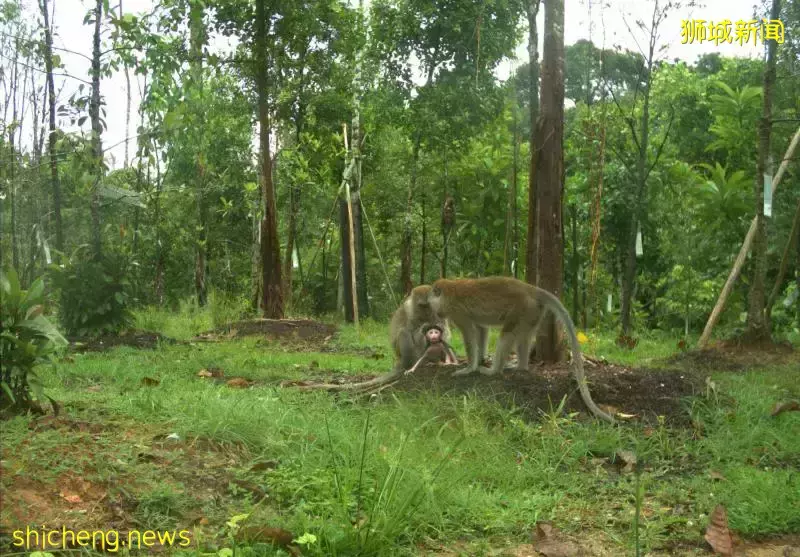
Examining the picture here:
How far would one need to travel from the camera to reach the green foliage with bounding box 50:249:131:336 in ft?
36.6

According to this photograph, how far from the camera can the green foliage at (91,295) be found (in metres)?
11.2

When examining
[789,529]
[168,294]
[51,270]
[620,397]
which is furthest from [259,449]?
[168,294]

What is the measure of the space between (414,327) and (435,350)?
36cm

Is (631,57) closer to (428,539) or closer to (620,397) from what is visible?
(620,397)

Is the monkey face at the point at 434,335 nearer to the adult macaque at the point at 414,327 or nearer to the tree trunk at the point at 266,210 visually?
the adult macaque at the point at 414,327

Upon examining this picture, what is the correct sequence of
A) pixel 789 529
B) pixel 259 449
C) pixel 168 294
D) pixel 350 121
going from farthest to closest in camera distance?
pixel 168 294 < pixel 350 121 < pixel 259 449 < pixel 789 529

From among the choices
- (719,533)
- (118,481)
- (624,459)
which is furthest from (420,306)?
(118,481)

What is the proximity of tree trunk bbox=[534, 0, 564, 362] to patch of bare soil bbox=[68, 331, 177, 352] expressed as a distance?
18.3ft

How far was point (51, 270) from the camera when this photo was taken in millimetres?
11445

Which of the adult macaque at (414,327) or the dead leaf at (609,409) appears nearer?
the dead leaf at (609,409)

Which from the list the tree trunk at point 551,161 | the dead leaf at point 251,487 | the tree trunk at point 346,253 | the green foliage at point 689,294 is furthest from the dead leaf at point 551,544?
the tree trunk at point 346,253

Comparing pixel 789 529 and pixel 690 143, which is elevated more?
pixel 690 143

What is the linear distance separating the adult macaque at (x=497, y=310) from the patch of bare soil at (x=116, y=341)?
4.93m

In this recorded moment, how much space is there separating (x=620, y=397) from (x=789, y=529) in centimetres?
260
